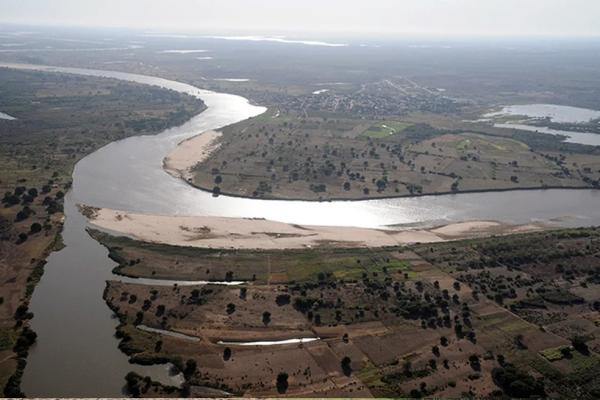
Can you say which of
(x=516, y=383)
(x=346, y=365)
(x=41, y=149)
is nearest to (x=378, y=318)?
(x=346, y=365)

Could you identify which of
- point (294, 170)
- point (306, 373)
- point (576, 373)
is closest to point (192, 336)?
point (306, 373)

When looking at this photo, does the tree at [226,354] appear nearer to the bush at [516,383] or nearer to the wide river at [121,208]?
the wide river at [121,208]

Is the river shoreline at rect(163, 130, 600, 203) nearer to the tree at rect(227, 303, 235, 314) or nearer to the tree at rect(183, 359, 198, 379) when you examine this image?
the tree at rect(227, 303, 235, 314)

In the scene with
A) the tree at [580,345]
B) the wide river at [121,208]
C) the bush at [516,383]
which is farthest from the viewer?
the tree at [580,345]

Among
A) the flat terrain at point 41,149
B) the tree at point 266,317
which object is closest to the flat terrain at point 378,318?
the tree at point 266,317

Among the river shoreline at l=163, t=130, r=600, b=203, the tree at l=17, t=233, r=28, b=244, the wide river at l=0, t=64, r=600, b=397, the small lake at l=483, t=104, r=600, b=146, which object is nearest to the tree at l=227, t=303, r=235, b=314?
the wide river at l=0, t=64, r=600, b=397

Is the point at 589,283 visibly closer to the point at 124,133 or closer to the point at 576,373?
the point at 576,373
